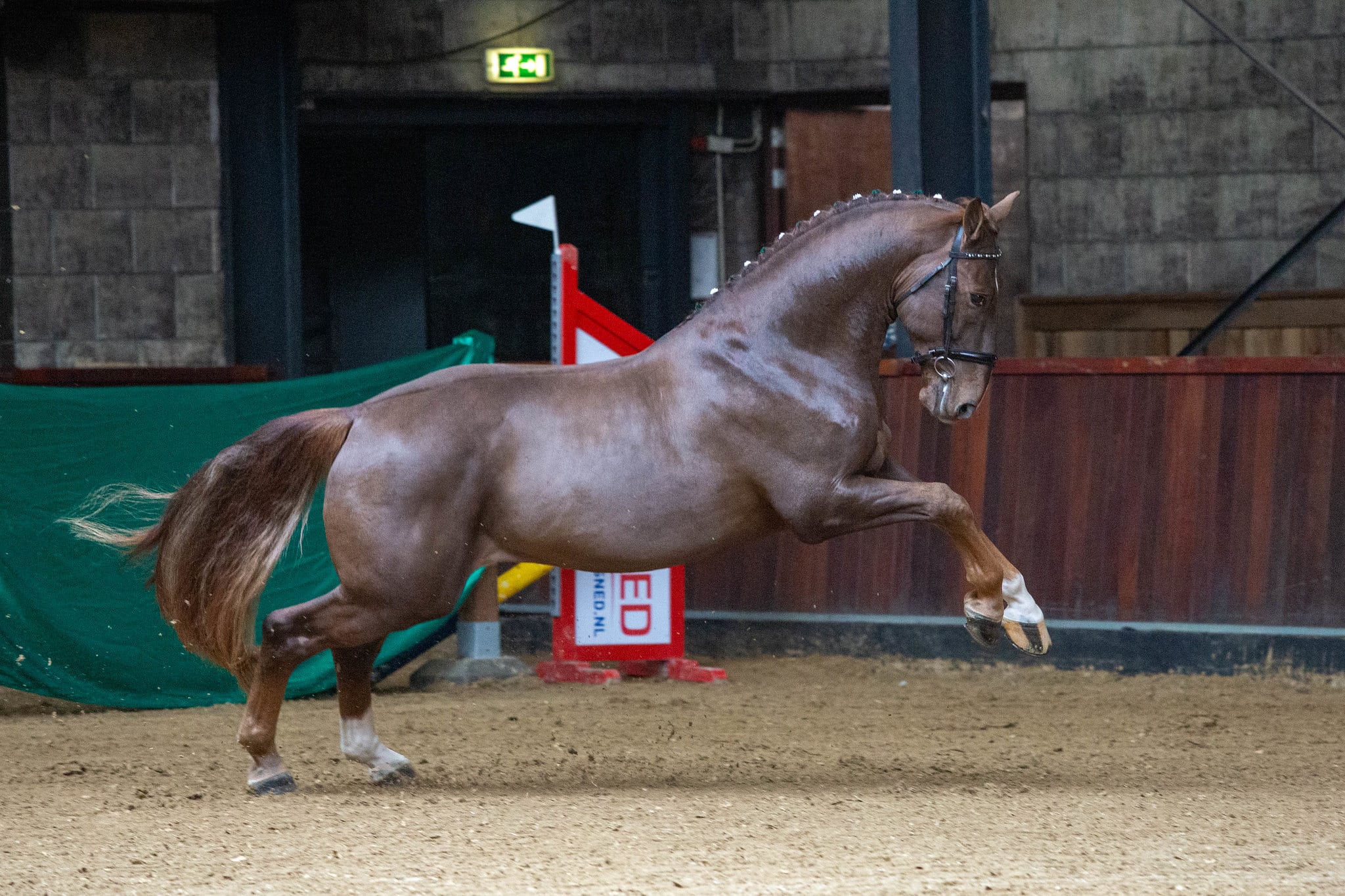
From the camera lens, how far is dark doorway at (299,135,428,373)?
14.6 m

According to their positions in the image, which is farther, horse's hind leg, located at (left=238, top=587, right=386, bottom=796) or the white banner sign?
the white banner sign

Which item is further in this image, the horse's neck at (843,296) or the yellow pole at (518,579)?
the yellow pole at (518,579)

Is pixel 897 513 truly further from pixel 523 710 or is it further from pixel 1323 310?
pixel 1323 310

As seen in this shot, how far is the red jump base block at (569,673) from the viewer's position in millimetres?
7406

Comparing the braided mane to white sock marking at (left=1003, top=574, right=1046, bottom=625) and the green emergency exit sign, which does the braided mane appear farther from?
the green emergency exit sign

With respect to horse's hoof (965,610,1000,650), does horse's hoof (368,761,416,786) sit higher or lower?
lower

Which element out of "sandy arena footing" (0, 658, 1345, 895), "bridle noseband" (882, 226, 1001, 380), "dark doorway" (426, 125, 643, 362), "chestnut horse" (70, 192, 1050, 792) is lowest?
"sandy arena footing" (0, 658, 1345, 895)

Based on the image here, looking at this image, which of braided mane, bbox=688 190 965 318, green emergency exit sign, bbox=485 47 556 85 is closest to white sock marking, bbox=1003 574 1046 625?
braided mane, bbox=688 190 965 318

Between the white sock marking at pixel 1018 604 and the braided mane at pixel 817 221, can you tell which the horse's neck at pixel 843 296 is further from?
the white sock marking at pixel 1018 604

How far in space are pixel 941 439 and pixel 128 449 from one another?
154 inches

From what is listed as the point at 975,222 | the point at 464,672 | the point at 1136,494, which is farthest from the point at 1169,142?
the point at 975,222

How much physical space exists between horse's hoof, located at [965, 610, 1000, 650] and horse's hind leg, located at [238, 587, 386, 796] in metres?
1.90

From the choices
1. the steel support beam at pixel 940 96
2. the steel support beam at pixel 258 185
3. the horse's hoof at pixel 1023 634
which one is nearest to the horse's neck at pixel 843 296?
the horse's hoof at pixel 1023 634

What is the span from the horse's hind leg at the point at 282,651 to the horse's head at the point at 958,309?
6.51 ft
